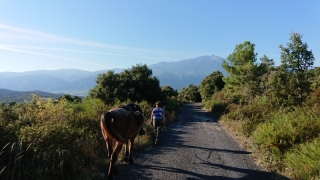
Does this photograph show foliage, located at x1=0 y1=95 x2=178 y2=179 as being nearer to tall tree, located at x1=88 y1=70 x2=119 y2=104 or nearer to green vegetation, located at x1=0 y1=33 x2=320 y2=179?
green vegetation, located at x1=0 y1=33 x2=320 y2=179

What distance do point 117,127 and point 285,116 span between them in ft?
23.2

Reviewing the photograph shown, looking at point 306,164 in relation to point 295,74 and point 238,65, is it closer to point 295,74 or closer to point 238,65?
point 295,74

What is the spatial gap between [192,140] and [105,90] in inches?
500

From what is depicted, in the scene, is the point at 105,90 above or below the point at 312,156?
above

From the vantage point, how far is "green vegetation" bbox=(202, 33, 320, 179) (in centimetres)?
614

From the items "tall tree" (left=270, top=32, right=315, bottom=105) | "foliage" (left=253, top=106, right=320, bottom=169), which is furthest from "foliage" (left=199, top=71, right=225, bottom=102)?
"foliage" (left=253, top=106, right=320, bottom=169)

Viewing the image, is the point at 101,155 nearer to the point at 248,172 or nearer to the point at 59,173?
the point at 59,173

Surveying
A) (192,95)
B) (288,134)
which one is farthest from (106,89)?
(192,95)

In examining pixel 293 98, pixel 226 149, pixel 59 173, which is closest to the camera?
pixel 59 173

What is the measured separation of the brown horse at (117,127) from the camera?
17.1 ft

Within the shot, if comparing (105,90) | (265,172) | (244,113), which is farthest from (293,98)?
(105,90)

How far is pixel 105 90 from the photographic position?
21.6 metres

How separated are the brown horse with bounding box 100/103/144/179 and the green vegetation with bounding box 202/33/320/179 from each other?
13.6ft

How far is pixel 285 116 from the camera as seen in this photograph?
9.23 metres
